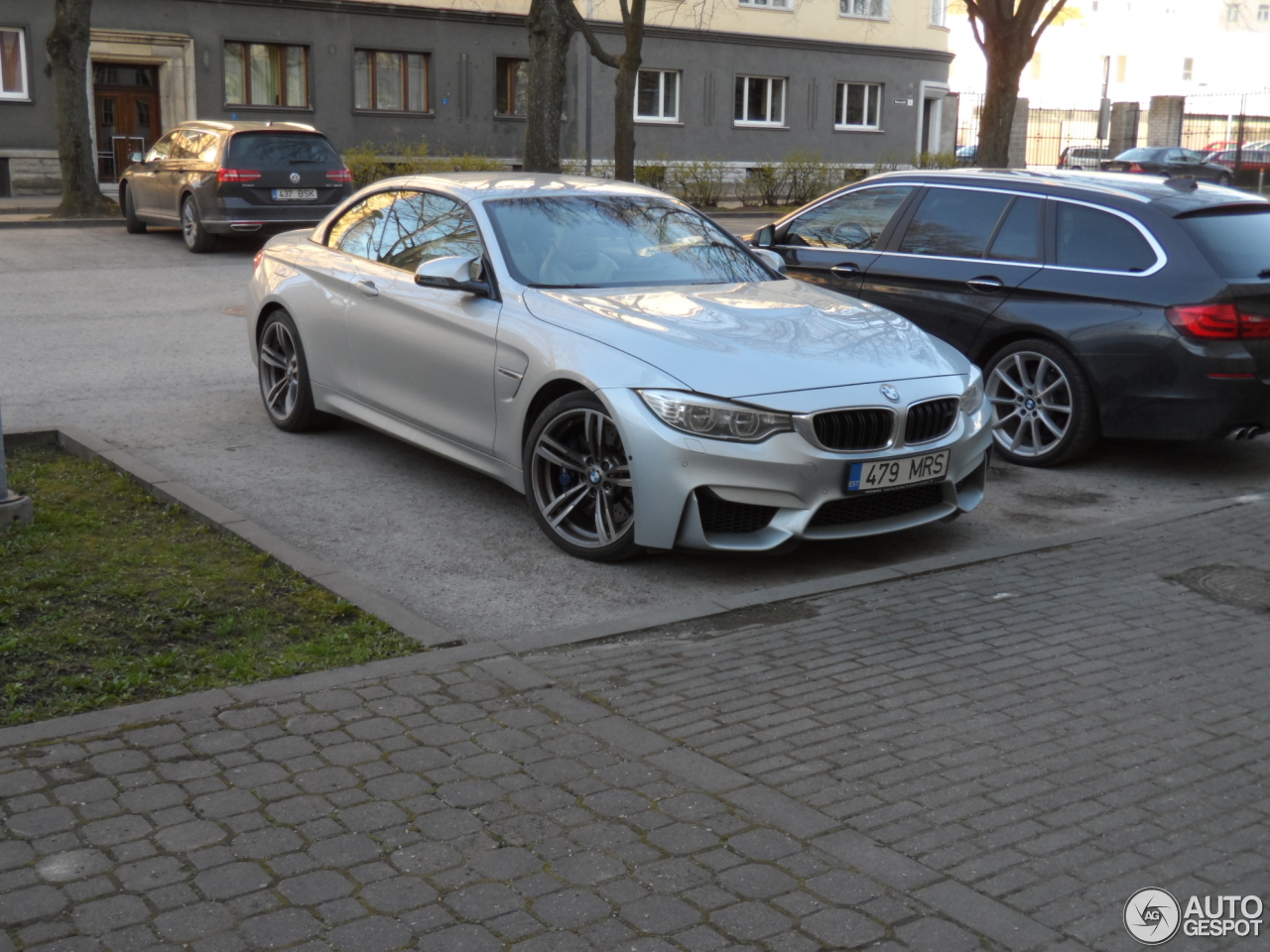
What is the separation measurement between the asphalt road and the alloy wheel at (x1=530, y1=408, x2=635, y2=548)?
0.17 meters

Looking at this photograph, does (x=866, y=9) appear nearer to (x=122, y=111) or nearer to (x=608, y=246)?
(x=122, y=111)

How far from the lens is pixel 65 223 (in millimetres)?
23359

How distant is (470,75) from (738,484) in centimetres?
3224

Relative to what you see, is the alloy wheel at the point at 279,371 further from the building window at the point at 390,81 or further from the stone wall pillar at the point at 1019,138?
the stone wall pillar at the point at 1019,138

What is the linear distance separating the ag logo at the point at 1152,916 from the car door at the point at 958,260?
549cm

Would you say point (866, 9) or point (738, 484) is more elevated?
point (866, 9)

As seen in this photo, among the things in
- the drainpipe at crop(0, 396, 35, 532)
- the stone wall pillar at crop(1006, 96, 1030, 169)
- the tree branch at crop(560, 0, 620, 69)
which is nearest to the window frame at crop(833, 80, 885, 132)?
the stone wall pillar at crop(1006, 96, 1030, 169)

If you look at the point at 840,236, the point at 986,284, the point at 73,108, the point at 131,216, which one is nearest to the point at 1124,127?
the point at 73,108

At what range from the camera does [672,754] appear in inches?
169

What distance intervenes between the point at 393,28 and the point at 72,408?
90.7 feet

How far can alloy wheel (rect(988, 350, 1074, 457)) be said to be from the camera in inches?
328

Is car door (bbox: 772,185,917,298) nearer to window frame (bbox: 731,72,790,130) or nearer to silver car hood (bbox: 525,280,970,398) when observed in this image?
silver car hood (bbox: 525,280,970,398)

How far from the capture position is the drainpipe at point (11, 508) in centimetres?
628

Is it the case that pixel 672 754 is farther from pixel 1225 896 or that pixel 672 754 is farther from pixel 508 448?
pixel 508 448
